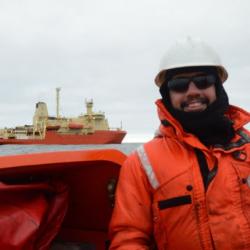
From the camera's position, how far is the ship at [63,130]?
1946 inches

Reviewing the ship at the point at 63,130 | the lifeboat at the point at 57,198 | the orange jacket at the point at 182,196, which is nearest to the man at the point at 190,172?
the orange jacket at the point at 182,196

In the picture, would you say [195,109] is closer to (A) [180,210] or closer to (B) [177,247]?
(A) [180,210]

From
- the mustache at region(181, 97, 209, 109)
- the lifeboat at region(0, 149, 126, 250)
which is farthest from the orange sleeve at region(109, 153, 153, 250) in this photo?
the mustache at region(181, 97, 209, 109)

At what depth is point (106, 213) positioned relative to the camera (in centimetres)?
284

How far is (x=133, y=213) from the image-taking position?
88.7 inches

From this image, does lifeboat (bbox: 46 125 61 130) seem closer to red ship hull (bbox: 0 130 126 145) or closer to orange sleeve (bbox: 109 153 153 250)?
red ship hull (bbox: 0 130 126 145)

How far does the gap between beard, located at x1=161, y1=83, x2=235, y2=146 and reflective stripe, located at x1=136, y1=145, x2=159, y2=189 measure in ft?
0.87

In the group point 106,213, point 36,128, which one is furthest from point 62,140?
point 106,213

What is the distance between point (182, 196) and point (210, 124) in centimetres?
42

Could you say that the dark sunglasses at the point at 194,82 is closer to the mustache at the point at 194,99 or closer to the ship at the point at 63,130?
the mustache at the point at 194,99

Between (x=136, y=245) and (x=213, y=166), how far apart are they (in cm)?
57

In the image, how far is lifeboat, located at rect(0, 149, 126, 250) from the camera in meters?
2.19

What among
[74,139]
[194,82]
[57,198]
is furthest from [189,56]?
[74,139]

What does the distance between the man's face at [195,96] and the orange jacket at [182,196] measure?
112 millimetres
